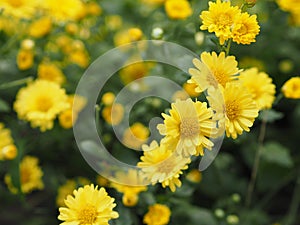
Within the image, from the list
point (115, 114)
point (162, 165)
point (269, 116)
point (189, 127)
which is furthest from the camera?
point (115, 114)

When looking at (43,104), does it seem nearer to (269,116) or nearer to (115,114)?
(115,114)

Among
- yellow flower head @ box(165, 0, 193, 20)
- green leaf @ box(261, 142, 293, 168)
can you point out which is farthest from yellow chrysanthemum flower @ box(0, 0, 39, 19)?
green leaf @ box(261, 142, 293, 168)

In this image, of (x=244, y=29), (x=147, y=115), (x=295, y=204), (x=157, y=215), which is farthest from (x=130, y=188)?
(x=295, y=204)

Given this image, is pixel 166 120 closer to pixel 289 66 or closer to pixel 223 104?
pixel 223 104

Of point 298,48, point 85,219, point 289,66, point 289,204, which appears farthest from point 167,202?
point 298,48

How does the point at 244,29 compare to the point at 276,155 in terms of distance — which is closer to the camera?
the point at 244,29

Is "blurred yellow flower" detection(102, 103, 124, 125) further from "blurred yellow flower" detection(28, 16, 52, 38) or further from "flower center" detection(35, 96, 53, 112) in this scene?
"blurred yellow flower" detection(28, 16, 52, 38)

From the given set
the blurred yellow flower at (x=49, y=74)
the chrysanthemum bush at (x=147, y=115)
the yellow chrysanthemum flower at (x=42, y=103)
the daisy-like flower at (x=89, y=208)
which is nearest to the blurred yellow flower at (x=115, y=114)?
the chrysanthemum bush at (x=147, y=115)

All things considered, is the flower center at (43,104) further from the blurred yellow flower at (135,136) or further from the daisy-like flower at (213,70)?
the daisy-like flower at (213,70)
